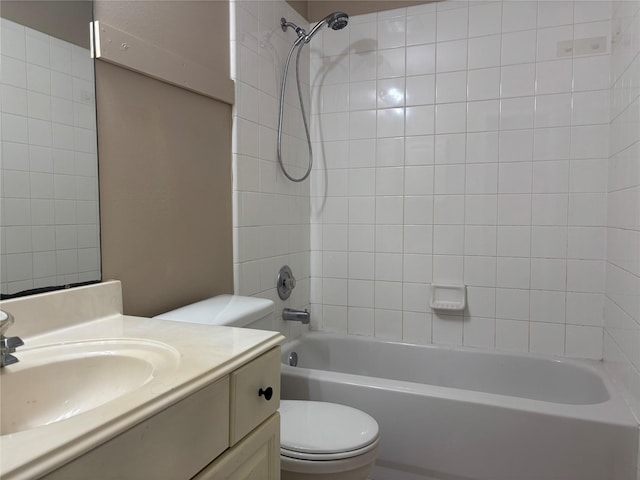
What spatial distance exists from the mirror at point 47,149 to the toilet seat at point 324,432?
750 millimetres

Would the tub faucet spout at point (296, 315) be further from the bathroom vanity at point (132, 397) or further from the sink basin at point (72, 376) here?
the sink basin at point (72, 376)

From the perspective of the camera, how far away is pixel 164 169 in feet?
4.68

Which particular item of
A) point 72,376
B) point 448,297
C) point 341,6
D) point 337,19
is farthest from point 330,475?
point 341,6

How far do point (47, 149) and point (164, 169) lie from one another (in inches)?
15.6

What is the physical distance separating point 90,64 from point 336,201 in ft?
4.85

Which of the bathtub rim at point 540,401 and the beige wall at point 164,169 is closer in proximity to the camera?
the beige wall at point 164,169

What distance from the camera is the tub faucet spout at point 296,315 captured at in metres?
2.05

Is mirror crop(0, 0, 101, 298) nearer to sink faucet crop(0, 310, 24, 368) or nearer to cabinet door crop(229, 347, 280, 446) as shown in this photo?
sink faucet crop(0, 310, 24, 368)

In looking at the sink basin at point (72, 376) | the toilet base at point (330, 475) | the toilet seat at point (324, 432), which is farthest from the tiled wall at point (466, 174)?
the sink basin at point (72, 376)

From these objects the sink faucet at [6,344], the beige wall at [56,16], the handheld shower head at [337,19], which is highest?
the handheld shower head at [337,19]

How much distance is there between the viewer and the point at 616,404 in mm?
1510

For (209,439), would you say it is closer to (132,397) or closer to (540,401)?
(132,397)

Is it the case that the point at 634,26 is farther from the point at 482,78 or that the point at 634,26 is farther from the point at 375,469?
the point at 375,469

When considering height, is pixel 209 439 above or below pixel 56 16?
below
